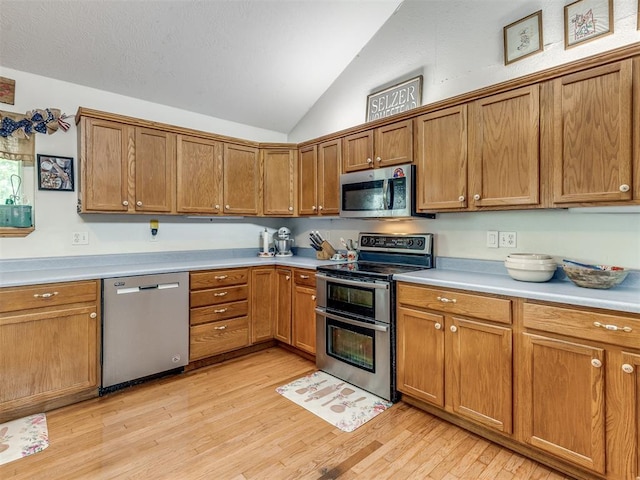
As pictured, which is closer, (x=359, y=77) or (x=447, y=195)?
(x=447, y=195)

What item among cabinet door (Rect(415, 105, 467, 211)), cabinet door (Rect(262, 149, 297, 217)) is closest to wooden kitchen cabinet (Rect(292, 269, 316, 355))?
cabinet door (Rect(262, 149, 297, 217))

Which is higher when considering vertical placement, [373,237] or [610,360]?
[373,237]

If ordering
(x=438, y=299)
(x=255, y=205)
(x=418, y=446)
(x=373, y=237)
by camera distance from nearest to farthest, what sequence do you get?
(x=418, y=446) < (x=438, y=299) < (x=373, y=237) < (x=255, y=205)

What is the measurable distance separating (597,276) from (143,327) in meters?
2.99

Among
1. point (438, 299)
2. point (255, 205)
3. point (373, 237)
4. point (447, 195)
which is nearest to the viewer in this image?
point (438, 299)

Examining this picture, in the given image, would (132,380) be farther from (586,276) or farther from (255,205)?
(586,276)

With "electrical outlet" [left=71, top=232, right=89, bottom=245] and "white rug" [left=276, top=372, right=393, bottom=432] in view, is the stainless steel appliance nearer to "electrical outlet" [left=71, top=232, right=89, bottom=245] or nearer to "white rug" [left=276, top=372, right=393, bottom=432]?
"white rug" [left=276, top=372, right=393, bottom=432]

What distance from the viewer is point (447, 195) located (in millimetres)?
2438

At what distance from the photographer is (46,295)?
2.23 m

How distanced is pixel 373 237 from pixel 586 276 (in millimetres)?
1666

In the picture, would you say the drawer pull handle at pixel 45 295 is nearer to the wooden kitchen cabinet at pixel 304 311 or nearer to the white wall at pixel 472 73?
the wooden kitchen cabinet at pixel 304 311

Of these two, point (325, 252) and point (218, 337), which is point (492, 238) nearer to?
point (325, 252)

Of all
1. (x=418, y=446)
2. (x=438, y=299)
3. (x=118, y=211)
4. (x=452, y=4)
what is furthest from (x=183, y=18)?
(x=418, y=446)

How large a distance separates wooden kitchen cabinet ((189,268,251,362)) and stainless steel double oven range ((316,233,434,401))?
76 centimetres
